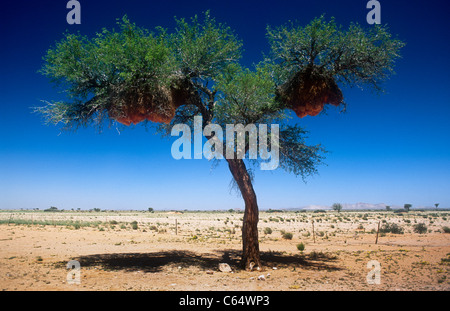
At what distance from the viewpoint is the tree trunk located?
43.2ft

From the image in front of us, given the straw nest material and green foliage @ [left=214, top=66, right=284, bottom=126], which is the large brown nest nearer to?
green foliage @ [left=214, top=66, right=284, bottom=126]

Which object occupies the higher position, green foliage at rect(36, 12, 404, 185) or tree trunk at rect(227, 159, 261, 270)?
green foliage at rect(36, 12, 404, 185)

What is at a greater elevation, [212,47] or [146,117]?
[212,47]

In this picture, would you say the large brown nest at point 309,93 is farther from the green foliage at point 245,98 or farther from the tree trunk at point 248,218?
the tree trunk at point 248,218

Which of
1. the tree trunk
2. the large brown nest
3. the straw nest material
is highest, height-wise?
the large brown nest

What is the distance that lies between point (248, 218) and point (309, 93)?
20.6ft

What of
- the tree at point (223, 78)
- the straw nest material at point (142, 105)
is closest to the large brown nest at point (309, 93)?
the tree at point (223, 78)

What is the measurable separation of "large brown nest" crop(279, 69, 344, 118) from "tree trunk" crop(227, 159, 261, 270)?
3.67 metres

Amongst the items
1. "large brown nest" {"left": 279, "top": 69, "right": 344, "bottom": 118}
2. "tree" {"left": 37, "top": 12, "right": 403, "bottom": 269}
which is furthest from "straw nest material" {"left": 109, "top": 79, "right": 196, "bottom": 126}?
"large brown nest" {"left": 279, "top": 69, "right": 344, "bottom": 118}

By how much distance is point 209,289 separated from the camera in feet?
31.4

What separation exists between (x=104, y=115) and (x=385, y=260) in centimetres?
1606

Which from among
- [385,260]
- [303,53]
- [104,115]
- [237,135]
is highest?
[303,53]

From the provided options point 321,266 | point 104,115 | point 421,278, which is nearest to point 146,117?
point 104,115
